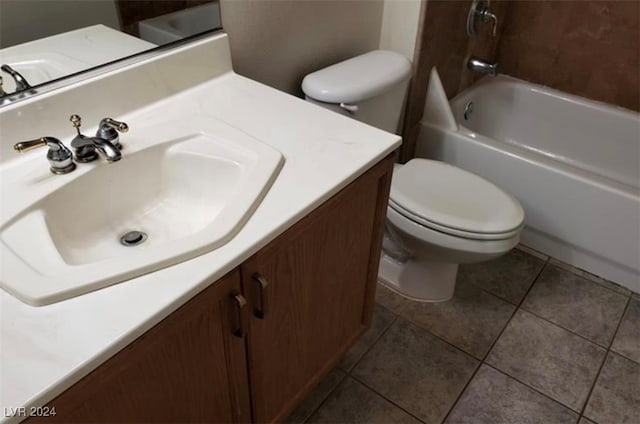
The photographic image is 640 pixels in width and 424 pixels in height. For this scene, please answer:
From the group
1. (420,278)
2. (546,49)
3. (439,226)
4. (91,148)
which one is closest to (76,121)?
(91,148)

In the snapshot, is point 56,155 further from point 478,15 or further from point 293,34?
point 478,15

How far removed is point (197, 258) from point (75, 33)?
0.61m

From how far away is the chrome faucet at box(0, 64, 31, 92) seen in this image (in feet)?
3.35

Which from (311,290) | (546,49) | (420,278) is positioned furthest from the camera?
(546,49)

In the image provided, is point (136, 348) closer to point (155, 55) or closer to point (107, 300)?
point (107, 300)

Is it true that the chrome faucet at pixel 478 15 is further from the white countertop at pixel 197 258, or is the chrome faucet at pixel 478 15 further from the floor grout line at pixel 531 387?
the floor grout line at pixel 531 387

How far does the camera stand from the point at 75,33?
109 cm

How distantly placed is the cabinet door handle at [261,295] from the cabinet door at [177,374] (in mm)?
49

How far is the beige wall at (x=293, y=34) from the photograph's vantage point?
1.39m

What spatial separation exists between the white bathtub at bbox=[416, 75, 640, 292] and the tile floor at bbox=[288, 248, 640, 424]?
16 centimetres

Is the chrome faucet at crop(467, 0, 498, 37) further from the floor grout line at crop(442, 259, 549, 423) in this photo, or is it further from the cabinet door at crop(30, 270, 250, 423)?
the cabinet door at crop(30, 270, 250, 423)

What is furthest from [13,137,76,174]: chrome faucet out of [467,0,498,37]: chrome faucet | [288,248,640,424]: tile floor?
[467,0,498,37]: chrome faucet

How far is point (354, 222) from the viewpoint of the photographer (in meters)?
1.16

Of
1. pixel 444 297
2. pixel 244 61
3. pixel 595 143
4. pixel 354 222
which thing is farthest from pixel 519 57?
pixel 354 222
